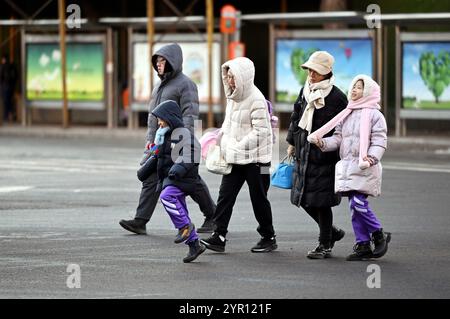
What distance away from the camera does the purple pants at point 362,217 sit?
1070 cm

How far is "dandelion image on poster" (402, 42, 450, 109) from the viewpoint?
27219 millimetres

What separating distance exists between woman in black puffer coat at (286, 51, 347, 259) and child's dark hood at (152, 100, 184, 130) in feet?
3.47

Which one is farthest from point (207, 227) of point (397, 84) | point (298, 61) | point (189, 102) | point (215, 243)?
point (298, 61)

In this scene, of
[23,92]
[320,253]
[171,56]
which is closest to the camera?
[320,253]

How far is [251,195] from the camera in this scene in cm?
1130

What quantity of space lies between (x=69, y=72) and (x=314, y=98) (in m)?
22.1

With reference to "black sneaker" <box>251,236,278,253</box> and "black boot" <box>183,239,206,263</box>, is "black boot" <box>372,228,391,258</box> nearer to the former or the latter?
"black sneaker" <box>251,236,278,253</box>

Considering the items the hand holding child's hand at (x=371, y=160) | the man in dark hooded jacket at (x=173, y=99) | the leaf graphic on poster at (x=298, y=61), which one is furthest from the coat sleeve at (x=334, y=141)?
the leaf graphic on poster at (x=298, y=61)

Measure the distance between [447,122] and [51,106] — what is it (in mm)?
10203

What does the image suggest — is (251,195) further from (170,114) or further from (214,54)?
(214,54)

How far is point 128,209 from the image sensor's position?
Result: 48.3 ft
